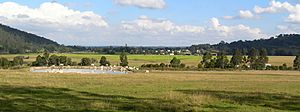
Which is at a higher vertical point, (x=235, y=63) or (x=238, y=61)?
(x=238, y=61)

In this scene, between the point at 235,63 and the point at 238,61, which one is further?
the point at 235,63

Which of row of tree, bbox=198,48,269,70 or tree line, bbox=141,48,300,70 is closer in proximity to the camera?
tree line, bbox=141,48,300,70

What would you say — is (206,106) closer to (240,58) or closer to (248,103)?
(248,103)

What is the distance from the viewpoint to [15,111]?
70.9 ft

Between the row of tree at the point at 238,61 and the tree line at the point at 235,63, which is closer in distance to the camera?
the tree line at the point at 235,63

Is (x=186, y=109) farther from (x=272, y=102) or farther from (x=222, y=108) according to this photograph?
(x=272, y=102)

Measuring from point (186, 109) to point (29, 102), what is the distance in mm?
9923

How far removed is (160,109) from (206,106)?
329 cm

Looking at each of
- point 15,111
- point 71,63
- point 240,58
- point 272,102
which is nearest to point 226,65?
point 240,58

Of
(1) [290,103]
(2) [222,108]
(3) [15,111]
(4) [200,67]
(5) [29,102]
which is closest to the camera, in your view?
(3) [15,111]

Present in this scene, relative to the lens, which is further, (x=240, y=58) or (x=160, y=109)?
(x=240, y=58)

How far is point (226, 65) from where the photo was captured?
139 m

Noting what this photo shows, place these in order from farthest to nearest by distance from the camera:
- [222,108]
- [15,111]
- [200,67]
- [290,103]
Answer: [200,67], [290,103], [222,108], [15,111]

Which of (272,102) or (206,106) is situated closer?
(206,106)
